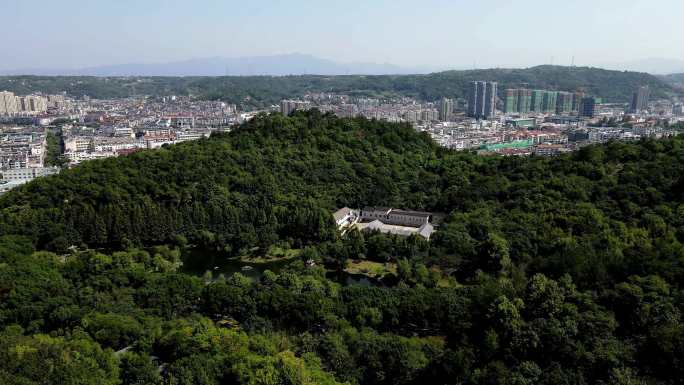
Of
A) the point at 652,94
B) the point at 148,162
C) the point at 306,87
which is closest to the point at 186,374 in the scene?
the point at 148,162

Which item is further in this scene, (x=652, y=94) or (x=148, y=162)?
(x=652, y=94)

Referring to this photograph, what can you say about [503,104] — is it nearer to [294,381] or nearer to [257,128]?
[257,128]

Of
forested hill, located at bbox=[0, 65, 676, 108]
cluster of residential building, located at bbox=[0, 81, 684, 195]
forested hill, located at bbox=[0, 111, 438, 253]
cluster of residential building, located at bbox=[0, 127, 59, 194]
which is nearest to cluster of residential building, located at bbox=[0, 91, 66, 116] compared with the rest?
cluster of residential building, located at bbox=[0, 81, 684, 195]

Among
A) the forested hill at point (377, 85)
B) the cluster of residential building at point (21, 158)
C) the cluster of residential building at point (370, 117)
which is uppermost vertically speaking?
the forested hill at point (377, 85)

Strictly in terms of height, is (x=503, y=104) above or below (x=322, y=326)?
above

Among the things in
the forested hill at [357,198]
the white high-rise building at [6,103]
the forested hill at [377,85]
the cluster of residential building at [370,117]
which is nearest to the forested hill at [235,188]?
the forested hill at [357,198]

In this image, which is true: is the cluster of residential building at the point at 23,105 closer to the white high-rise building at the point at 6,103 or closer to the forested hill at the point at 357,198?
the white high-rise building at the point at 6,103

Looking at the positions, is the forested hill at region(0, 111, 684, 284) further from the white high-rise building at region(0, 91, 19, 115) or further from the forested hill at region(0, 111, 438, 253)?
the white high-rise building at region(0, 91, 19, 115)
